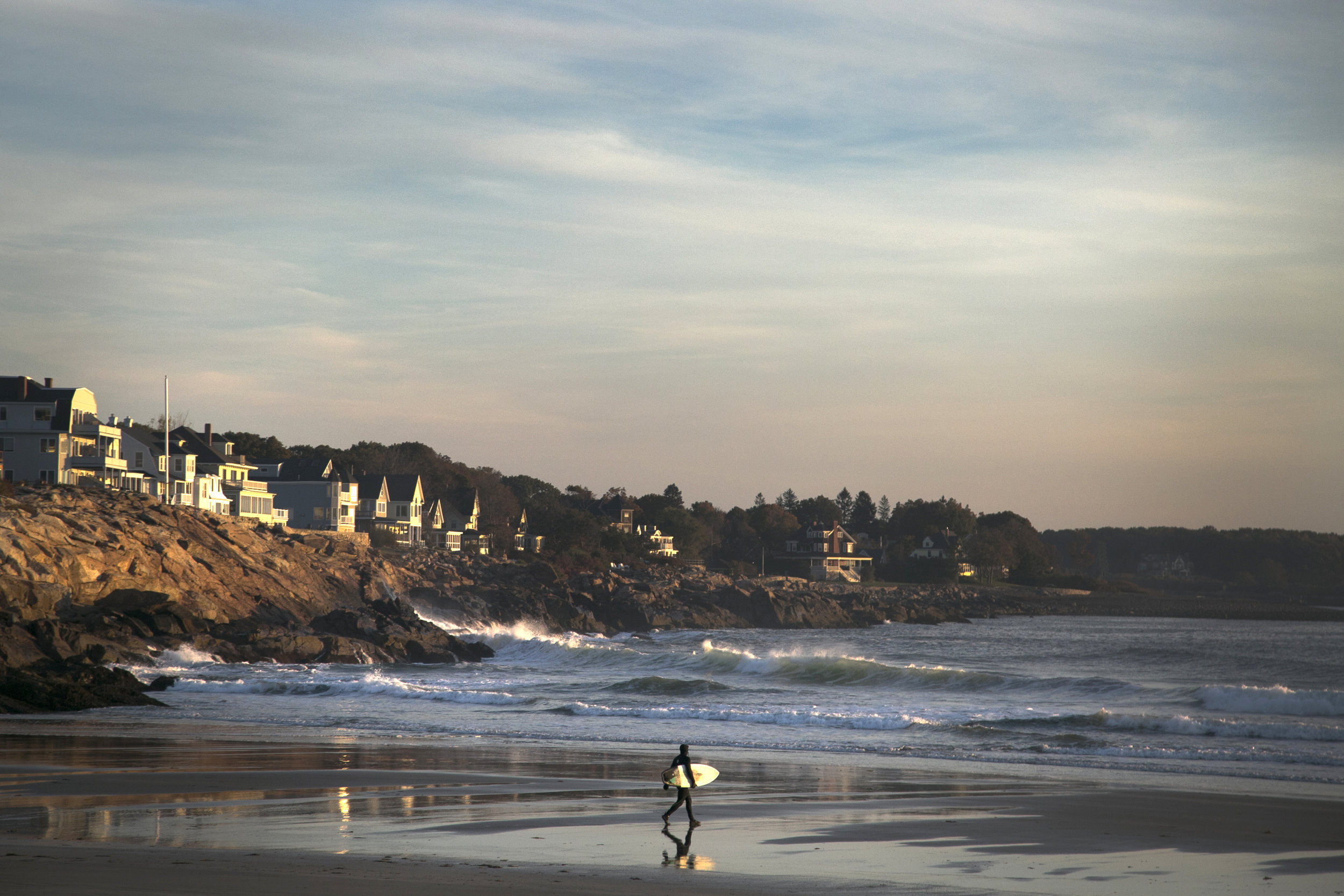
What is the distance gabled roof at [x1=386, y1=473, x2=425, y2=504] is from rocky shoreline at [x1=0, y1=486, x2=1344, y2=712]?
51.1ft

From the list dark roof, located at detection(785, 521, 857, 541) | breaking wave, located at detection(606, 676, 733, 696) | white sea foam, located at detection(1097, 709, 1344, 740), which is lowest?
breaking wave, located at detection(606, 676, 733, 696)

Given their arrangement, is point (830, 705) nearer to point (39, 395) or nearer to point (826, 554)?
point (39, 395)

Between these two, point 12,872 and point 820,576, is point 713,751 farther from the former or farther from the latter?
point 820,576

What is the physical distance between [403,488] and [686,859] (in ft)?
318

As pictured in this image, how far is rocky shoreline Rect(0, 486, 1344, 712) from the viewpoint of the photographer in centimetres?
3294

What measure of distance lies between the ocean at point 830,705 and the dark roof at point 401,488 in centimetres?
5125

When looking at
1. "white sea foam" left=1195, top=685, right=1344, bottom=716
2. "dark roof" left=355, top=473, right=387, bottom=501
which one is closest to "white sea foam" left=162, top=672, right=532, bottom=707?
"white sea foam" left=1195, top=685, right=1344, bottom=716

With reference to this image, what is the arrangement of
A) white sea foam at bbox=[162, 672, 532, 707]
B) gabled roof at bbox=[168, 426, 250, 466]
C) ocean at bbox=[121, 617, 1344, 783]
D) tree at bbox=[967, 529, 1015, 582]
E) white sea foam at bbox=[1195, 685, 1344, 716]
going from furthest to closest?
tree at bbox=[967, 529, 1015, 582] → gabled roof at bbox=[168, 426, 250, 466] → white sea foam at bbox=[162, 672, 532, 707] → white sea foam at bbox=[1195, 685, 1344, 716] → ocean at bbox=[121, 617, 1344, 783]

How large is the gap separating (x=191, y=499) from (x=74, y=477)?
9.91 meters

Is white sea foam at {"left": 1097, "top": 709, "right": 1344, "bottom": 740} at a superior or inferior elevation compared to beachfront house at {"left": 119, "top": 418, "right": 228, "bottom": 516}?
inferior

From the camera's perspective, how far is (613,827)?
1313cm

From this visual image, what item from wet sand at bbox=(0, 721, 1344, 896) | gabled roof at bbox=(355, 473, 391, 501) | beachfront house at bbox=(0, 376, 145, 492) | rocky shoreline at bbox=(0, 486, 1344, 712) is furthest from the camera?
gabled roof at bbox=(355, 473, 391, 501)

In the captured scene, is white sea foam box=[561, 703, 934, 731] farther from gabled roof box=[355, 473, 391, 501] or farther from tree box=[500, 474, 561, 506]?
tree box=[500, 474, 561, 506]

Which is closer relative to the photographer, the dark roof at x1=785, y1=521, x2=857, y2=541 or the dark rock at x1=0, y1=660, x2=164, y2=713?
the dark rock at x1=0, y1=660, x2=164, y2=713
